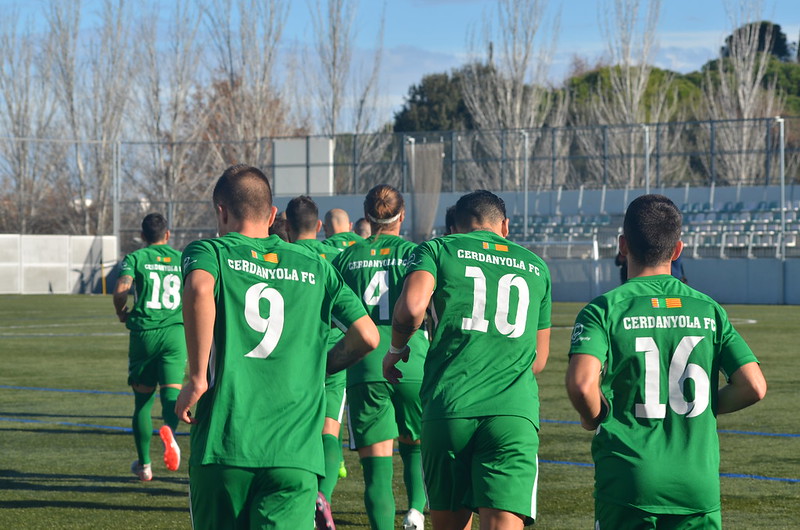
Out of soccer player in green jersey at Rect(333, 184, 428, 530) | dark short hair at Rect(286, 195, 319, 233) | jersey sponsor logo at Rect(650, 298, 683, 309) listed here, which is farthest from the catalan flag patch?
dark short hair at Rect(286, 195, 319, 233)

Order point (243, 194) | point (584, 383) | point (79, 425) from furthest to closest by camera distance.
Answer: point (79, 425)
point (243, 194)
point (584, 383)

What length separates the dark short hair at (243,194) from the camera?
4320 mm

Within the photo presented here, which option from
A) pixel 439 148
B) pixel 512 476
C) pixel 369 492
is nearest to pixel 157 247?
pixel 369 492

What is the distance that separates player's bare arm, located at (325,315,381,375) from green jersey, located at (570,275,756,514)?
33.4 inches

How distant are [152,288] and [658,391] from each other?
6.07m

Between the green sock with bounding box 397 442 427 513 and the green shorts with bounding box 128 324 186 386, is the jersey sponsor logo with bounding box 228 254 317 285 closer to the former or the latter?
the green sock with bounding box 397 442 427 513

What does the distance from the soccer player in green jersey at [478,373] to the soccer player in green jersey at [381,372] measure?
160cm

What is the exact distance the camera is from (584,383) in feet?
12.5

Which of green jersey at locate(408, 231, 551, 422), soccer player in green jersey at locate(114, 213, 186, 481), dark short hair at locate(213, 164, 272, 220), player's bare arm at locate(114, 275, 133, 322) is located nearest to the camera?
dark short hair at locate(213, 164, 272, 220)

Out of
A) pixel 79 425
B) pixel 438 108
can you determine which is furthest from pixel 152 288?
pixel 438 108

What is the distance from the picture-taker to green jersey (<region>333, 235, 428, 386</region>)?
275 inches

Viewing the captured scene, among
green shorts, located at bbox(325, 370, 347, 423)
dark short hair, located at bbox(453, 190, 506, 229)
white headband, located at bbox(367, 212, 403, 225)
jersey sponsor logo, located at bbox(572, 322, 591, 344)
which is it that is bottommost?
green shorts, located at bbox(325, 370, 347, 423)

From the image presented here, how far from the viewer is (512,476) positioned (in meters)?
5.05

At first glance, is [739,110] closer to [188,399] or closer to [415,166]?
[415,166]
